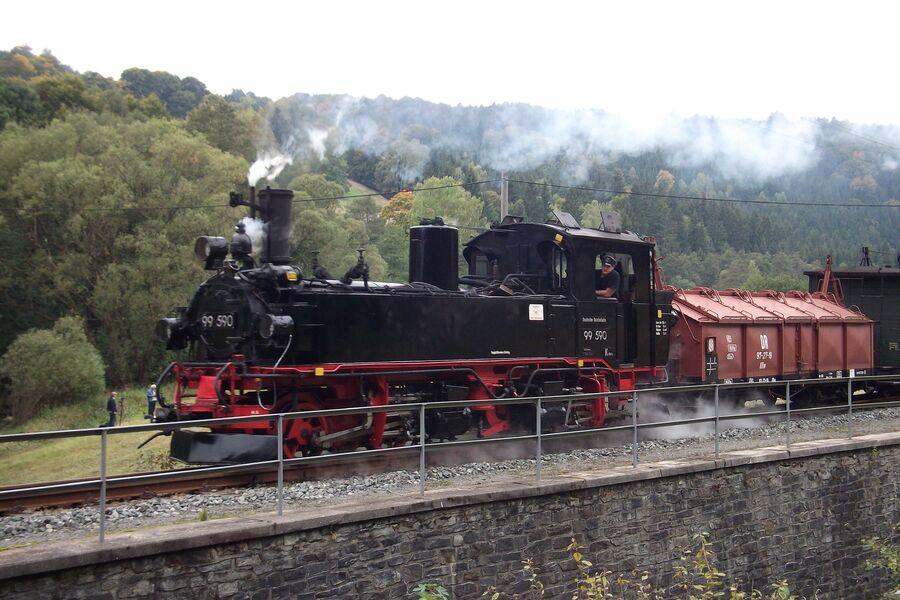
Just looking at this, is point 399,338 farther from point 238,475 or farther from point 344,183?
point 344,183

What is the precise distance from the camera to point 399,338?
10883mm

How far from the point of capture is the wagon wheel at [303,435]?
965cm

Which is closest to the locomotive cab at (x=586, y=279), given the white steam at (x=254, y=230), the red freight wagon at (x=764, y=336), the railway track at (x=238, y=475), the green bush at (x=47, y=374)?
the red freight wagon at (x=764, y=336)

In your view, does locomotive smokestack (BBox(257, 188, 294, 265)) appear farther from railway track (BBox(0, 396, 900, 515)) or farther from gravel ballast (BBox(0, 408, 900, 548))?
gravel ballast (BBox(0, 408, 900, 548))

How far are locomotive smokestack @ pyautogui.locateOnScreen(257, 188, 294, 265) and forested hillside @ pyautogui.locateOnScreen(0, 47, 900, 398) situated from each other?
4.02 meters

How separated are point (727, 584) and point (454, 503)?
166 inches

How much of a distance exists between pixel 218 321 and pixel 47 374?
20.7 metres

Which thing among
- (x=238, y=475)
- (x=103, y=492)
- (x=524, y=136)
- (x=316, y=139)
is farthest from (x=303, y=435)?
(x=524, y=136)

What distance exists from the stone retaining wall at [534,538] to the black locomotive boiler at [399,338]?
1.56 metres

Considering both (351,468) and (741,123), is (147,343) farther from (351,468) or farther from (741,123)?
(741,123)

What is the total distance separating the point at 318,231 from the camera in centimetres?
3797

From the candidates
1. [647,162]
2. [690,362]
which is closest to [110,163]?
[690,362]

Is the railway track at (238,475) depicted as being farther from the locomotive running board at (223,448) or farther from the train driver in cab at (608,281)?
the train driver in cab at (608,281)

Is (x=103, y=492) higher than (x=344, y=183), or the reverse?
(x=344, y=183)
